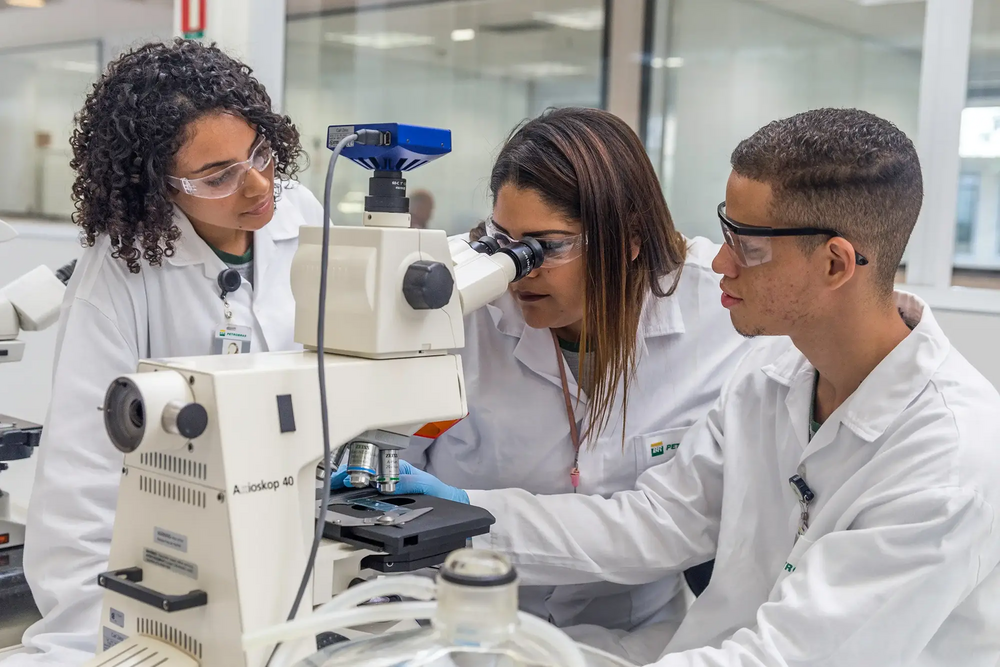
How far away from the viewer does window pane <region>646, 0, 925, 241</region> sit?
2.62 m

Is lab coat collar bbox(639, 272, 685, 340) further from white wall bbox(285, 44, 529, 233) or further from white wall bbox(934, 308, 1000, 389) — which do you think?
white wall bbox(285, 44, 529, 233)

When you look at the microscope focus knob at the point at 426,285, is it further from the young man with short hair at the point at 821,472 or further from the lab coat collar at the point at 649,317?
the lab coat collar at the point at 649,317

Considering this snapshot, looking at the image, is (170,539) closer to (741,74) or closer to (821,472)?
(821,472)

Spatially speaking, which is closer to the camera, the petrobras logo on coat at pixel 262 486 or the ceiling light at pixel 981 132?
the petrobras logo on coat at pixel 262 486

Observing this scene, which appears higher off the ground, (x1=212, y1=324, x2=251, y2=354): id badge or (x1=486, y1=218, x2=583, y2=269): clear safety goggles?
(x1=486, y1=218, x2=583, y2=269): clear safety goggles

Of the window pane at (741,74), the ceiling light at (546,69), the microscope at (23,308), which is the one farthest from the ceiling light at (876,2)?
the microscope at (23,308)

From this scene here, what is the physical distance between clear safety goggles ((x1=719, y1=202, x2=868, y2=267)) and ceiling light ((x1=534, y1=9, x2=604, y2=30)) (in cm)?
219

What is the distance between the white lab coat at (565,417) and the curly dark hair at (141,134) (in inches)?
21.9

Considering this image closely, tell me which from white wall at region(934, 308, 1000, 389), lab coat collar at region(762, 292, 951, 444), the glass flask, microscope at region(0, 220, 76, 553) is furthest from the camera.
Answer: white wall at region(934, 308, 1000, 389)

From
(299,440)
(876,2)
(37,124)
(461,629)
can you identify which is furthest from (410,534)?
(37,124)

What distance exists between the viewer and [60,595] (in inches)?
52.7

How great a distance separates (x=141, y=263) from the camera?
151cm

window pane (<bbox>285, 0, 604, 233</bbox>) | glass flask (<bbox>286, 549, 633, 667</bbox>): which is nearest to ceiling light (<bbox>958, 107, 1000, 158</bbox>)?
window pane (<bbox>285, 0, 604, 233</bbox>)

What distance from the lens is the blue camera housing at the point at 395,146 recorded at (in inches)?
38.9
